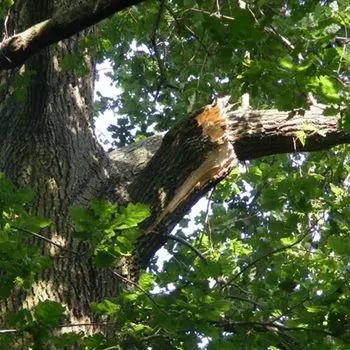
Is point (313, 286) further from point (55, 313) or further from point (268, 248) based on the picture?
point (55, 313)

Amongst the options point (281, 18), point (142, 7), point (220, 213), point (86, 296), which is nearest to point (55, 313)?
point (86, 296)

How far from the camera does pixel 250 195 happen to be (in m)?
7.38

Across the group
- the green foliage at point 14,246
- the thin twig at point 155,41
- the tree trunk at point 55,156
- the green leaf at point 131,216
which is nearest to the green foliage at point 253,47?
the thin twig at point 155,41

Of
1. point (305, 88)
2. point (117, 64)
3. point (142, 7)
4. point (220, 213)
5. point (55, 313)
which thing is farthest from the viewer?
point (117, 64)

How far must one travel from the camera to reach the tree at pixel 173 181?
227 centimetres

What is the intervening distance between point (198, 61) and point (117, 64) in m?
2.74

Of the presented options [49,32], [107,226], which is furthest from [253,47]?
[107,226]

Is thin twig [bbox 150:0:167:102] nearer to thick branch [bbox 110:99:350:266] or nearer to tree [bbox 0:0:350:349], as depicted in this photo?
tree [bbox 0:0:350:349]

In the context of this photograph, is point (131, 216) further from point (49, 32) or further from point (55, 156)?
point (55, 156)

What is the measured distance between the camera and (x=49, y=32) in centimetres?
254

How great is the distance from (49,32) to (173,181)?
3.79 feet

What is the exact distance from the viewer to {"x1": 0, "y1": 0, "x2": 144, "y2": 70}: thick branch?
248cm

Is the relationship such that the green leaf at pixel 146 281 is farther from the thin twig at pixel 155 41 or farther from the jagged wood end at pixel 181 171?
the thin twig at pixel 155 41

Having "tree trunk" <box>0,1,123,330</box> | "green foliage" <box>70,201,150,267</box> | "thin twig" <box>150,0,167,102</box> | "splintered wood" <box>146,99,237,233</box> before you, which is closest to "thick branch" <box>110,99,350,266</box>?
"splintered wood" <box>146,99,237,233</box>
